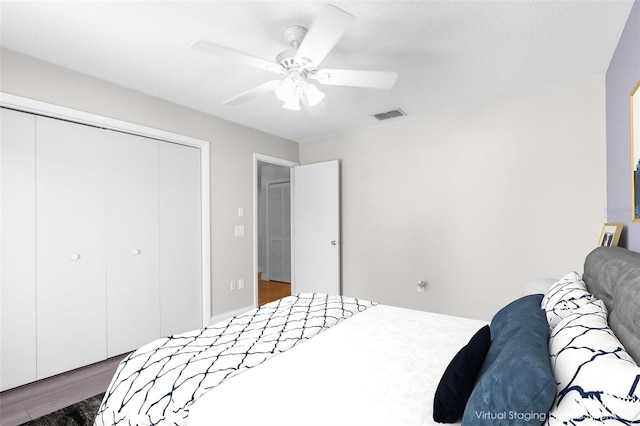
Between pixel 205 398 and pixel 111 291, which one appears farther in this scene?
pixel 111 291

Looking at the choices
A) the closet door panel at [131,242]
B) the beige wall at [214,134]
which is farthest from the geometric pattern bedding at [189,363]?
the beige wall at [214,134]

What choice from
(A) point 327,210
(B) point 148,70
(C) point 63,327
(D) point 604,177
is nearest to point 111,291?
(C) point 63,327

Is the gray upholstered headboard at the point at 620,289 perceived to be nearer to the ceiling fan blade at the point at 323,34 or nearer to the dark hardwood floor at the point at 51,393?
the ceiling fan blade at the point at 323,34

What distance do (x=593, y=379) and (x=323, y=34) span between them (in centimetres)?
163

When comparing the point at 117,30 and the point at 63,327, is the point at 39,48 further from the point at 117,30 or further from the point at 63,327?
the point at 63,327

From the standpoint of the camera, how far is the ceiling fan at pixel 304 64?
5.28 ft

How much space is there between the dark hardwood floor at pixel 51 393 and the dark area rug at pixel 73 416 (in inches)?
3.0

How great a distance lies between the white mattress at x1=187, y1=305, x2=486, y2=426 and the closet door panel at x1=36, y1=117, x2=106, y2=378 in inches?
83.2

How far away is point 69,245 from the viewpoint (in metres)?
2.57

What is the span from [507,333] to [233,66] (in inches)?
95.6

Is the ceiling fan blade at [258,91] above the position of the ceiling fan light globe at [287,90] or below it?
above

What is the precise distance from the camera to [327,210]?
4266 mm

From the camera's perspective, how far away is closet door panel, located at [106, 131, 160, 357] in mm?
2809

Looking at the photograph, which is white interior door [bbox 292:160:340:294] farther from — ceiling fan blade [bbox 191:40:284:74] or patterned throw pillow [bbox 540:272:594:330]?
patterned throw pillow [bbox 540:272:594:330]
